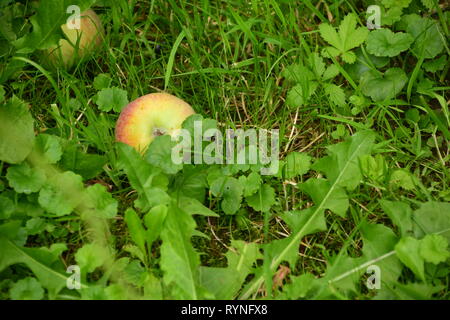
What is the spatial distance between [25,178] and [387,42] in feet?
4.63

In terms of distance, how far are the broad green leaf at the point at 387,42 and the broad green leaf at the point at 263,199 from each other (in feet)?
2.33

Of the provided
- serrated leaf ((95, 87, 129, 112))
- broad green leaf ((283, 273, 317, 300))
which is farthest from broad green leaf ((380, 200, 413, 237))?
serrated leaf ((95, 87, 129, 112))

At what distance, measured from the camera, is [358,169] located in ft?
6.20

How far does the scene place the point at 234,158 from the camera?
1.98 metres

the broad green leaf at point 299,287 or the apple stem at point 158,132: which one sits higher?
the apple stem at point 158,132

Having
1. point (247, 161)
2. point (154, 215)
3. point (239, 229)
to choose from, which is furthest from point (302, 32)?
point (154, 215)

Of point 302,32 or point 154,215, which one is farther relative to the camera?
point 302,32

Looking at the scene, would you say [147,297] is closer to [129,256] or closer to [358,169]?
[129,256]

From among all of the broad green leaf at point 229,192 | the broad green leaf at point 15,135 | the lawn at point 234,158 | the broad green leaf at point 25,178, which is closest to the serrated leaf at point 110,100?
the lawn at point 234,158

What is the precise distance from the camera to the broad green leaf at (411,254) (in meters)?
1.66

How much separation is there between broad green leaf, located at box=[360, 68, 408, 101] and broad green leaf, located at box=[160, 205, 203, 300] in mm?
972

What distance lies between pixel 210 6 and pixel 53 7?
63 cm

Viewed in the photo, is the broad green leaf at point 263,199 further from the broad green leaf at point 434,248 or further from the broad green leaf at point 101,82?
the broad green leaf at point 101,82

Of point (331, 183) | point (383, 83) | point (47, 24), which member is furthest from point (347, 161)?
point (47, 24)
